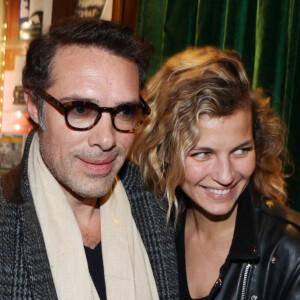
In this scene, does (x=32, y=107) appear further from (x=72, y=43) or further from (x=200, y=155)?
(x=200, y=155)

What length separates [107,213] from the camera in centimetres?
194

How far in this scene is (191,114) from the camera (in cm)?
181

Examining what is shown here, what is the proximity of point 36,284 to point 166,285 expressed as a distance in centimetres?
59

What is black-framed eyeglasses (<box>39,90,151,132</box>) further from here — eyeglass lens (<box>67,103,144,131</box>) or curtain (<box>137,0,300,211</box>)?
curtain (<box>137,0,300,211</box>)

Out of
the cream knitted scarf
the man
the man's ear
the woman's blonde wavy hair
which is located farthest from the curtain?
the man's ear

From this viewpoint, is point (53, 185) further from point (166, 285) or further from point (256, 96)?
point (256, 96)

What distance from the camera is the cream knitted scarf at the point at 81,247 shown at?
5.28 ft

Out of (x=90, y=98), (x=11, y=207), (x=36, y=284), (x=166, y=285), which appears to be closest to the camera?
(x=36, y=284)

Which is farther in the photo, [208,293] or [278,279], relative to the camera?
[208,293]

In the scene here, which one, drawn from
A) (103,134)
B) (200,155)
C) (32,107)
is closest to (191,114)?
(200,155)

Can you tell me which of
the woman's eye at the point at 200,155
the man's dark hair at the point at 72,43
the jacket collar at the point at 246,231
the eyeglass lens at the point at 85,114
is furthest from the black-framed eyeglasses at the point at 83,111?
the jacket collar at the point at 246,231

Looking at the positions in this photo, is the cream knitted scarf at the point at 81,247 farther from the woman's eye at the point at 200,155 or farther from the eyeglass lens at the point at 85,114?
the woman's eye at the point at 200,155

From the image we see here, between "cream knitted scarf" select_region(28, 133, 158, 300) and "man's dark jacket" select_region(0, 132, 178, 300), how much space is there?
4 centimetres

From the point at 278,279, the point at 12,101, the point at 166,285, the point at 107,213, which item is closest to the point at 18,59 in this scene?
the point at 12,101
